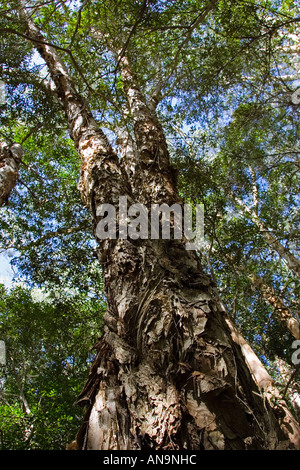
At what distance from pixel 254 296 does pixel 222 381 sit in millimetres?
6466

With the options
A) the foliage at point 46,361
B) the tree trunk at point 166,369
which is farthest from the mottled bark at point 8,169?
the foliage at point 46,361

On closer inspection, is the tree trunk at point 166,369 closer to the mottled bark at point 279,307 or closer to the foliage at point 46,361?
the foliage at point 46,361

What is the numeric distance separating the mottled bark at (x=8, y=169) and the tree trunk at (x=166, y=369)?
2.08 m

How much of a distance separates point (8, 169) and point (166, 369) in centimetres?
350

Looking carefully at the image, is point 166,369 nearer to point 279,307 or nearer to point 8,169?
point 8,169

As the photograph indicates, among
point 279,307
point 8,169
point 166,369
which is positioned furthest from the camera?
point 279,307

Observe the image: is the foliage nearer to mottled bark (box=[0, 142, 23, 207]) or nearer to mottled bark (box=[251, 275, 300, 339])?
mottled bark (box=[0, 142, 23, 207])

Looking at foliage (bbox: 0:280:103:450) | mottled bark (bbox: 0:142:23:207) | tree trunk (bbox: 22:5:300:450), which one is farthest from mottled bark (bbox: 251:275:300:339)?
mottled bark (bbox: 0:142:23:207)

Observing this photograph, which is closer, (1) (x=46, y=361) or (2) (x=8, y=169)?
(2) (x=8, y=169)

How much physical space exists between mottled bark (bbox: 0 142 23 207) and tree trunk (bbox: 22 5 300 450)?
2084 mm

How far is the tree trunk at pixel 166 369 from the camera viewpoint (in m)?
1.20

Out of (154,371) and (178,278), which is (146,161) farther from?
(154,371)

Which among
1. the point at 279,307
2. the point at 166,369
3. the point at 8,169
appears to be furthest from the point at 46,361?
the point at 166,369

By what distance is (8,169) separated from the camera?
3.93 meters
